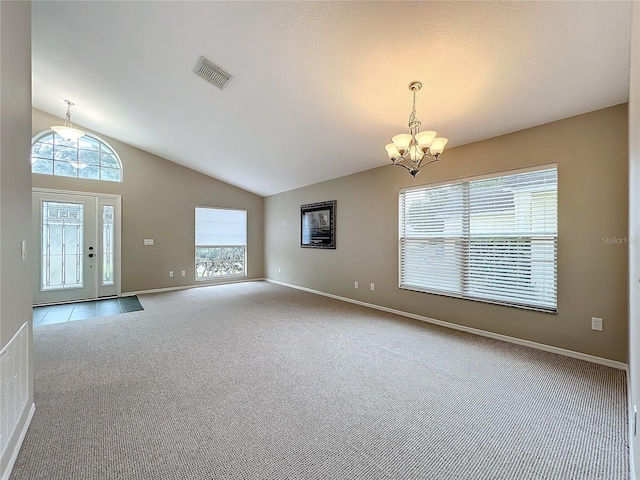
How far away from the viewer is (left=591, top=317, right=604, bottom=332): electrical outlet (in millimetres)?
2711

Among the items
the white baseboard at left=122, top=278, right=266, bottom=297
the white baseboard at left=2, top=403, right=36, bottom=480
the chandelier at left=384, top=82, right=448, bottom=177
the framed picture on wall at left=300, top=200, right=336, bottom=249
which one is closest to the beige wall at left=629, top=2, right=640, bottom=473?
the chandelier at left=384, top=82, right=448, bottom=177

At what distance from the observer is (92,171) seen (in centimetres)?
554

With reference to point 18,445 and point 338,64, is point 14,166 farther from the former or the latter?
point 338,64

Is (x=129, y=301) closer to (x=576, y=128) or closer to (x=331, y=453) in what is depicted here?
(x=331, y=453)

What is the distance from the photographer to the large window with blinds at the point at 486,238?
3.08 meters

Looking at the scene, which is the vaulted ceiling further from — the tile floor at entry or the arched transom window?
the tile floor at entry

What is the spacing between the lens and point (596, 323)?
2734 millimetres

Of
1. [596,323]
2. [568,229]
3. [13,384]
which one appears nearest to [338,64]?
[568,229]

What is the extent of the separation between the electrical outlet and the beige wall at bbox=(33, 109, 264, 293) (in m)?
7.14

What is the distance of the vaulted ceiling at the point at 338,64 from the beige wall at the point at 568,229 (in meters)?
0.22

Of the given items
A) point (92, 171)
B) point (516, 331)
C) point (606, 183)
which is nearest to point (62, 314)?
point (92, 171)

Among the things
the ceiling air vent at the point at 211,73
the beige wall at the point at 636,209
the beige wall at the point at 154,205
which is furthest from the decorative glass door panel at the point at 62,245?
the beige wall at the point at 636,209

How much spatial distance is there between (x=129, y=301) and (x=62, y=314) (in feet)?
3.30

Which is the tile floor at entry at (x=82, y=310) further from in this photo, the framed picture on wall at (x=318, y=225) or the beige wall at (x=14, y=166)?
the framed picture on wall at (x=318, y=225)
